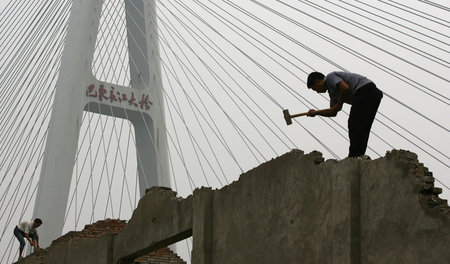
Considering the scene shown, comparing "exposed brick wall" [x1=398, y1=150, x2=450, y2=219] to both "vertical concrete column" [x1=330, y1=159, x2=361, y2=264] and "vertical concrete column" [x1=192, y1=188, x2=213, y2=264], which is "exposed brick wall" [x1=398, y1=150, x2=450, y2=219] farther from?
"vertical concrete column" [x1=192, y1=188, x2=213, y2=264]

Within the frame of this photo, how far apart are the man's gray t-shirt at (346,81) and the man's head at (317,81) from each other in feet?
0.19

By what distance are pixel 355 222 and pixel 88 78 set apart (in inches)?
367

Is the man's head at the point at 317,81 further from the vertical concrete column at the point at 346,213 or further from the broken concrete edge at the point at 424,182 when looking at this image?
the broken concrete edge at the point at 424,182

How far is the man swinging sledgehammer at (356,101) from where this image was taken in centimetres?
563

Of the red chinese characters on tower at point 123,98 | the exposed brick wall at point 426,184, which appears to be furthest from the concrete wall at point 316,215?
the red chinese characters on tower at point 123,98

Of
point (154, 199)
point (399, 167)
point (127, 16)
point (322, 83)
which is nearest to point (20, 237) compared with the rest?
point (127, 16)

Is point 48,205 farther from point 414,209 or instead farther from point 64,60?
point 414,209

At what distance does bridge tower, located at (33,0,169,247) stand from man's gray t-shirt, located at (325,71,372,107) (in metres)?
7.62

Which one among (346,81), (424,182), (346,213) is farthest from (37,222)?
(424,182)

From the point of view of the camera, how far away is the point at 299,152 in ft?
18.4

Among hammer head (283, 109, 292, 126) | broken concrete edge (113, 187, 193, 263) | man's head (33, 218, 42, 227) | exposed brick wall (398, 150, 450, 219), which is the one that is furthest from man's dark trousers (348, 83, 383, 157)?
man's head (33, 218, 42, 227)

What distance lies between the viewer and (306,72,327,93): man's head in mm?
5824

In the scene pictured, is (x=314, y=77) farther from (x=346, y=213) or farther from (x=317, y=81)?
(x=346, y=213)

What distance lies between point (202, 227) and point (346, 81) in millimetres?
1630
